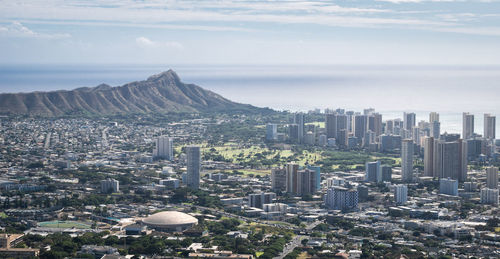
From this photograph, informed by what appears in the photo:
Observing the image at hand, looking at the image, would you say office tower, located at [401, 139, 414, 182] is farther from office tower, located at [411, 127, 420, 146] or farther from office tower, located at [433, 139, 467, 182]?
office tower, located at [411, 127, 420, 146]

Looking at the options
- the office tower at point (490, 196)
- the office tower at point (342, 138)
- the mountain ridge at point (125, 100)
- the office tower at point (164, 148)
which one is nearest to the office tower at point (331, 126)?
the office tower at point (342, 138)

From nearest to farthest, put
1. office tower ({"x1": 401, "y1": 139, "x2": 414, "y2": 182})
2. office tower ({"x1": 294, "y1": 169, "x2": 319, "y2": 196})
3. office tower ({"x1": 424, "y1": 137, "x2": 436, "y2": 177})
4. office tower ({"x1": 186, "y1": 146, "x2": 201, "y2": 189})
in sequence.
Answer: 1. office tower ({"x1": 294, "y1": 169, "x2": 319, "y2": 196})
2. office tower ({"x1": 186, "y1": 146, "x2": 201, "y2": 189})
3. office tower ({"x1": 401, "y1": 139, "x2": 414, "y2": 182})
4. office tower ({"x1": 424, "y1": 137, "x2": 436, "y2": 177})

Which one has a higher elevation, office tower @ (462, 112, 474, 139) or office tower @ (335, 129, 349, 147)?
office tower @ (462, 112, 474, 139)

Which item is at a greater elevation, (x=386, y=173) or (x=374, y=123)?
(x=374, y=123)

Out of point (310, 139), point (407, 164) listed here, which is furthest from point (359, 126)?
point (407, 164)

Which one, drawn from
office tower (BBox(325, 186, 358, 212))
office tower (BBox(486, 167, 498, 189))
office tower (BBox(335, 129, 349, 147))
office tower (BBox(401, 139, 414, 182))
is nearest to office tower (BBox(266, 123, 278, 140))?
office tower (BBox(335, 129, 349, 147))

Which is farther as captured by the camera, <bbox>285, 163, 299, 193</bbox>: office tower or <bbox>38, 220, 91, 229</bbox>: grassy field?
<bbox>285, 163, 299, 193</bbox>: office tower

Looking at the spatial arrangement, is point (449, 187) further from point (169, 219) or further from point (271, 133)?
point (271, 133)
